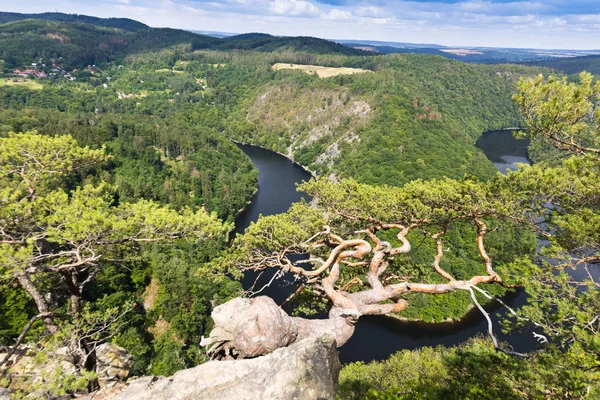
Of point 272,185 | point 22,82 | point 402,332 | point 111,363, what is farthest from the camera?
point 22,82

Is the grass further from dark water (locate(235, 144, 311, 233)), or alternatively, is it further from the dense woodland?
dark water (locate(235, 144, 311, 233))

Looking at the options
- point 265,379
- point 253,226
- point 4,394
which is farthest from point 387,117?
point 4,394

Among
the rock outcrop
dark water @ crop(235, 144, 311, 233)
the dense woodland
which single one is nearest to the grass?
the dense woodland

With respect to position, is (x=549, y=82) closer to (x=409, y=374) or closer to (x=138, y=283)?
(x=409, y=374)

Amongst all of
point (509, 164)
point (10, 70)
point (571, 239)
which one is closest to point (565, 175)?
point (571, 239)

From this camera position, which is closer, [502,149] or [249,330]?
[249,330]

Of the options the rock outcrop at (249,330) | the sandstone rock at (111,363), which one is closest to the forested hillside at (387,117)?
the sandstone rock at (111,363)

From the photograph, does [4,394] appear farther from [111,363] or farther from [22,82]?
[22,82]
